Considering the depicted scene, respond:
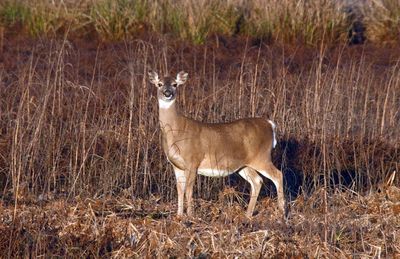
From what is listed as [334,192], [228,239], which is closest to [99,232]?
[228,239]

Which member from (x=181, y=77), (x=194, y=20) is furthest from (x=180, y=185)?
(x=194, y=20)

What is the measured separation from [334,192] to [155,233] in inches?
97.3

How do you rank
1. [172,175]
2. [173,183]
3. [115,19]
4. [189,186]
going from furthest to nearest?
[115,19]
[172,175]
[173,183]
[189,186]

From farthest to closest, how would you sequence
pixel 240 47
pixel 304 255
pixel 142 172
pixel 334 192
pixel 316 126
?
pixel 240 47 → pixel 316 126 → pixel 142 172 → pixel 334 192 → pixel 304 255

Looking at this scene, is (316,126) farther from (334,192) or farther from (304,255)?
(304,255)

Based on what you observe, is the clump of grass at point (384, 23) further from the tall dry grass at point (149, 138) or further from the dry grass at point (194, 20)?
the tall dry grass at point (149, 138)

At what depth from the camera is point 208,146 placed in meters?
11.0

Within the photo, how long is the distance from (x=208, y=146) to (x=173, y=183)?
118cm

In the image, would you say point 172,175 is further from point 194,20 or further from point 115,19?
point 115,19

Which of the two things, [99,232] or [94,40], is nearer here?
[99,232]

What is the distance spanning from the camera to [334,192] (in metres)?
11.2

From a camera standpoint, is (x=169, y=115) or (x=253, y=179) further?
(x=253, y=179)

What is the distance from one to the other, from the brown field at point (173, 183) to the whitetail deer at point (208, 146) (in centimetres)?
29

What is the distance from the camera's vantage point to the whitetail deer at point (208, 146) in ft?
35.6
